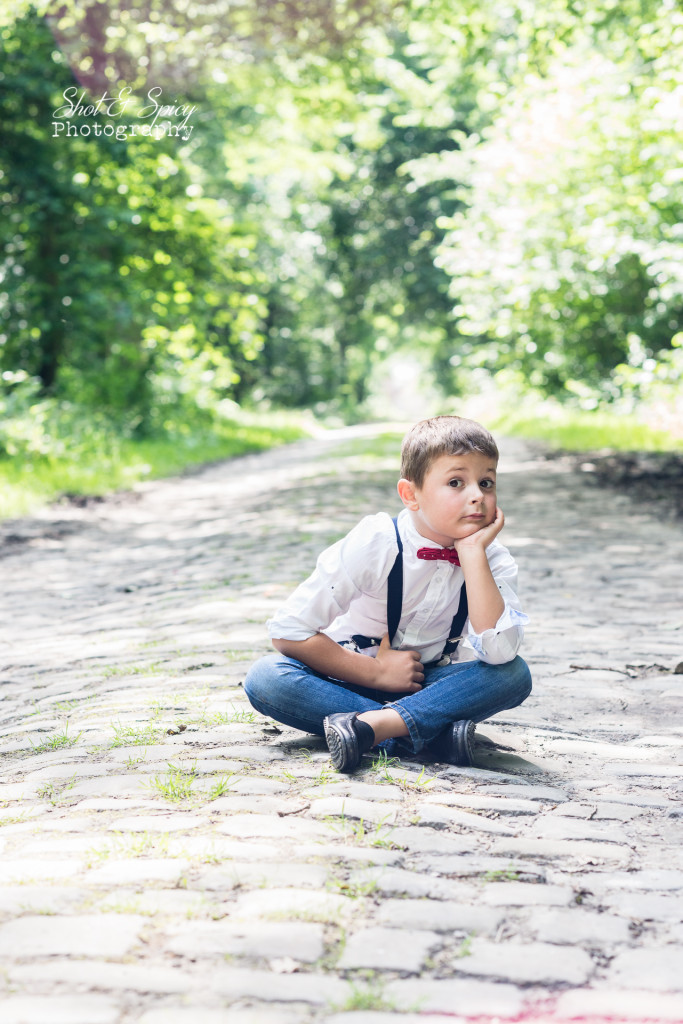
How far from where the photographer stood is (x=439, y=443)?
3211 mm

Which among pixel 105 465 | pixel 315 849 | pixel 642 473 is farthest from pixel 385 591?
pixel 105 465

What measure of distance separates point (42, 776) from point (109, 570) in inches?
198

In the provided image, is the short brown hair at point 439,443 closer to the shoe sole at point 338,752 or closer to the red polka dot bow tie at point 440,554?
the red polka dot bow tie at point 440,554

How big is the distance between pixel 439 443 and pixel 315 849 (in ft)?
4.23

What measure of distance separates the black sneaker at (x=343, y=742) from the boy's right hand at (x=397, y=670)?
0.88 ft

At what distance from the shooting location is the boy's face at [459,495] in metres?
3.21

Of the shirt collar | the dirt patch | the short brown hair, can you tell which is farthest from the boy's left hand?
the dirt patch

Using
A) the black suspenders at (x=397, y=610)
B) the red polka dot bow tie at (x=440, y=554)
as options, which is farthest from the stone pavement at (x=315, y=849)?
the red polka dot bow tie at (x=440, y=554)

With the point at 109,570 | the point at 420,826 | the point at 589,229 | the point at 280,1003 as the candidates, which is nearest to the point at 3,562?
the point at 109,570

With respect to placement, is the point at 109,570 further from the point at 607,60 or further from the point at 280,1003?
the point at 607,60

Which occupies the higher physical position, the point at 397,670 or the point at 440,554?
the point at 440,554

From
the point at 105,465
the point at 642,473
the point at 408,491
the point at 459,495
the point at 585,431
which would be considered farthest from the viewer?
the point at 585,431

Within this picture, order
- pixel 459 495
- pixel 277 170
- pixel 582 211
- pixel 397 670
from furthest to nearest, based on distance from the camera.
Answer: pixel 277 170 < pixel 582 211 < pixel 397 670 < pixel 459 495

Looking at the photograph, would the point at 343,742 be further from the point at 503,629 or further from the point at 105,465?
the point at 105,465
